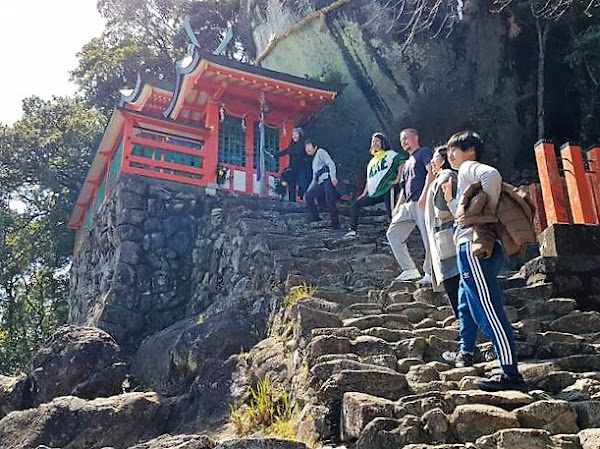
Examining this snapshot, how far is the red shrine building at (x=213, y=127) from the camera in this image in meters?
12.7

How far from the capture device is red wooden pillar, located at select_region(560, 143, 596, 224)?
688 cm

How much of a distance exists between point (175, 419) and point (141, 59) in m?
16.8

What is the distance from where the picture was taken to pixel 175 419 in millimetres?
6012

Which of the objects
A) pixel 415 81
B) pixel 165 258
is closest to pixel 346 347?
pixel 165 258

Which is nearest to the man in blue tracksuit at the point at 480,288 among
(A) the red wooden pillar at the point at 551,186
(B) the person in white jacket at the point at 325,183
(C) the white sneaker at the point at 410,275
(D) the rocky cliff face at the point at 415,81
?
(C) the white sneaker at the point at 410,275

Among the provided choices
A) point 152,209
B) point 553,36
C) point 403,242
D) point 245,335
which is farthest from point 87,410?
point 553,36

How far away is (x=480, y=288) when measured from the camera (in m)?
4.12

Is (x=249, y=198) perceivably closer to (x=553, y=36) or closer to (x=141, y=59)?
(x=553, y=36)

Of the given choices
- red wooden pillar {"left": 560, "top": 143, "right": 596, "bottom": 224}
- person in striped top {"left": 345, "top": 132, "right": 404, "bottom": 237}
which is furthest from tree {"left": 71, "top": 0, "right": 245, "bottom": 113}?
red wooden pillar {"left": 560, "top": 143, "right": 596, "bottom": 224}

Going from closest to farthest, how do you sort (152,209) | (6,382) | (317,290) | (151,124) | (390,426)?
(390,426) < (317,290) < (6,382) < (152,209) < (151,124)

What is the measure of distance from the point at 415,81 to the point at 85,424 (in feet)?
42.4

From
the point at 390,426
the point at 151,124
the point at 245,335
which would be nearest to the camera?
the point at 390,426

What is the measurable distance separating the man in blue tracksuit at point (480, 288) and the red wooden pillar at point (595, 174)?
315cm

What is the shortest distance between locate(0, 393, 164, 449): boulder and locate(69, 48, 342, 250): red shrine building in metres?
6.97
